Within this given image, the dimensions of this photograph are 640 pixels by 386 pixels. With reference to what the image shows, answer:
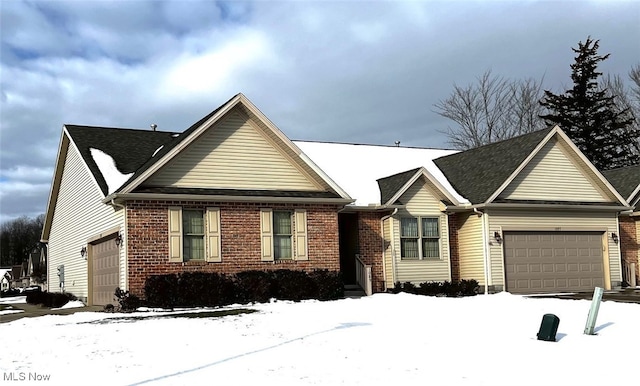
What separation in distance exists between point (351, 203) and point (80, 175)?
958 cm

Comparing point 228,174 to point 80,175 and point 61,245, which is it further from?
point 61,245

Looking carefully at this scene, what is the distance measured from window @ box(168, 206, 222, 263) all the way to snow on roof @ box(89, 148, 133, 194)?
205 cm

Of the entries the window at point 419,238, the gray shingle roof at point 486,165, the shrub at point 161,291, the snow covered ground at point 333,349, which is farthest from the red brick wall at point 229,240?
the gray shingle roof at point 486,165

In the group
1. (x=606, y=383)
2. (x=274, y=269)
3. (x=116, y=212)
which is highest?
(x=116, y=212)

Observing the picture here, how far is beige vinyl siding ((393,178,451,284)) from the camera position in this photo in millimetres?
23047

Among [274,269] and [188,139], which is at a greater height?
[188,139]

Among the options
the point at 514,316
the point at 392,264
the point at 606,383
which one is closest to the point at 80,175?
the point at 392,264

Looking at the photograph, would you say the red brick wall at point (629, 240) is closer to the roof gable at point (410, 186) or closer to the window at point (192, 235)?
the roof gable at point (410, 186)

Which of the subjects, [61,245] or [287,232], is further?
[61,245]

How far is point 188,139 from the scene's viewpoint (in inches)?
763

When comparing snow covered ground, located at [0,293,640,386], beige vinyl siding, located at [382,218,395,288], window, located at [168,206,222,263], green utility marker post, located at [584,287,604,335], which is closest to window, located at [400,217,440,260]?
beige vinyl siding, located at [382,218,395,288]

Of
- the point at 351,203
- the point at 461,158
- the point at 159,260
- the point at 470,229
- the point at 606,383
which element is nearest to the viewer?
the point at 606,383

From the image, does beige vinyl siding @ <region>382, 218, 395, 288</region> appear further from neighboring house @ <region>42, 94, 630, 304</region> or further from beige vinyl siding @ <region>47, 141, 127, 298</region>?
beige vinyl siding @ <region>47, 141, 127, 298</region>

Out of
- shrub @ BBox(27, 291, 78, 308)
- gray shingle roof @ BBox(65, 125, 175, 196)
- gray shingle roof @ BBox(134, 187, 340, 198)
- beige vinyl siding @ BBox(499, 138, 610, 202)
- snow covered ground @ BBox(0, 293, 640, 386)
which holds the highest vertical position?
gray shingle roof @ BBox(65, 125, 175, 196)
